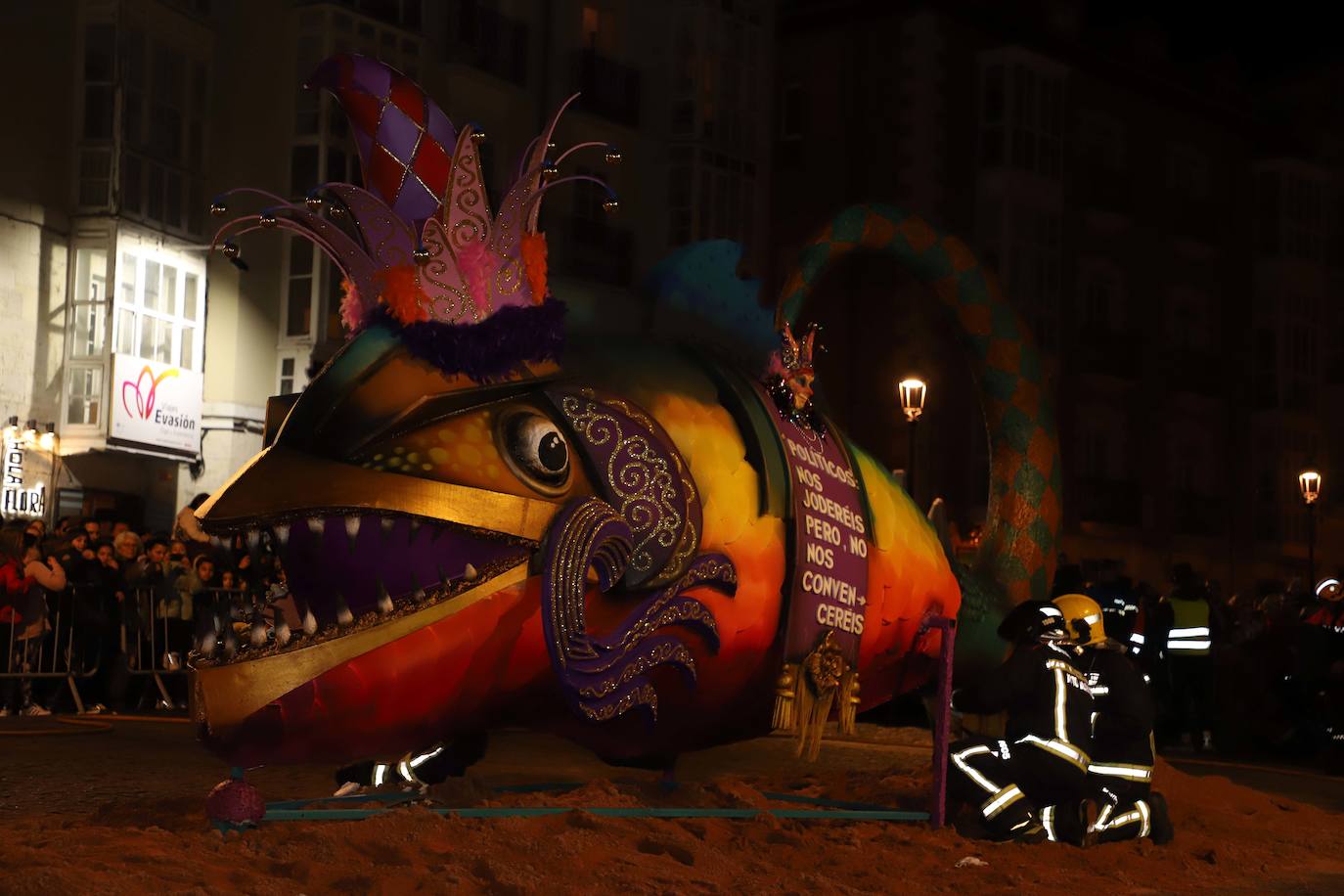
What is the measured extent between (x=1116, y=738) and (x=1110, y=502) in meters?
28.8

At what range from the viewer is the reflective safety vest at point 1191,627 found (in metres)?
17.0

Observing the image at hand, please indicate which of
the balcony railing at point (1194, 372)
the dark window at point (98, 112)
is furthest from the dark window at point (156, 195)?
the balcony railing at point (1194, 372)

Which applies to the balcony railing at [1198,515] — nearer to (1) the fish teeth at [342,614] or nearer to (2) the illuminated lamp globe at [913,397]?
(2) the illuminated lamp globe at [913,397]

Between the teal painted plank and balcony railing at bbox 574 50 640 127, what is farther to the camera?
balcony railing at bbox 574 50 640 127

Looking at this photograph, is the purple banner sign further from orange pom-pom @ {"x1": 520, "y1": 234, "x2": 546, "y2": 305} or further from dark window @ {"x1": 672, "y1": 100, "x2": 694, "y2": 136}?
dark window @ {"x1": 672, "y1": 100, "x2": 694, "y2": 136}

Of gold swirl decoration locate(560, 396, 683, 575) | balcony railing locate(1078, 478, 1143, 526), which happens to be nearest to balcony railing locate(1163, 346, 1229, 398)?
balcony railing locate(1078, 478, 1143, 526)

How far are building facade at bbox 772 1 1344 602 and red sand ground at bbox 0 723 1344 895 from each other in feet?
69.2

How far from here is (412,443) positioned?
7.24m

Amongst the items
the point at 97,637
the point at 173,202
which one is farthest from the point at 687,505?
the point at 173,202

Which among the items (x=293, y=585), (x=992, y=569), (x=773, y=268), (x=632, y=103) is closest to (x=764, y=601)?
(x=293, y=585)

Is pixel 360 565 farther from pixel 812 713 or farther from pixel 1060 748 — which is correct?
pixel 1060 748

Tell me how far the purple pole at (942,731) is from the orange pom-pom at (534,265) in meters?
2.54

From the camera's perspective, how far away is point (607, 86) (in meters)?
30.9

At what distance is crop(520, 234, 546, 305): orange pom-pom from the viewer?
7.82 metres
